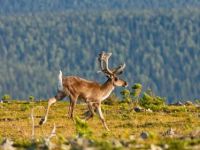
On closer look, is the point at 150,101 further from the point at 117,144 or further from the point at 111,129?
the point at 117,144

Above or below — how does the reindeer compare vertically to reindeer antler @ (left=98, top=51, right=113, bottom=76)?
below

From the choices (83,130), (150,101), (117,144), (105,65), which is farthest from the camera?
(150,101)

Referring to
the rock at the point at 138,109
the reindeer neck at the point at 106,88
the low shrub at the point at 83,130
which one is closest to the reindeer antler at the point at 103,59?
the reindeer neck at the point at 106,88

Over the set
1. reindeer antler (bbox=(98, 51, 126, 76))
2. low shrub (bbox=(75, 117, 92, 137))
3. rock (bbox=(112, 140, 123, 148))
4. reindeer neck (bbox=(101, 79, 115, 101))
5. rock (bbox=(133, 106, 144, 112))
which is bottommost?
rock (bbox=(112, 140, 123, 148))

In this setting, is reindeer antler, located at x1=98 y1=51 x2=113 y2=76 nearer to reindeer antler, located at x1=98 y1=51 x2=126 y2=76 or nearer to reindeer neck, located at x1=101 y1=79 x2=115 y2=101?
reindeer antler, located at x1=98 y1=51 x2=126 y2=76

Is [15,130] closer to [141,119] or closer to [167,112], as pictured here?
[141,119]

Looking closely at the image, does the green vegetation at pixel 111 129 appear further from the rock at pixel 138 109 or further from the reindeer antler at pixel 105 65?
the reindeer antler at pixel 105 65

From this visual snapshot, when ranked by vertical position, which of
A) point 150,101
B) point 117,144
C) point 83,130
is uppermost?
point 150,101

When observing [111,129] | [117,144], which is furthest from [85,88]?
[117,144]

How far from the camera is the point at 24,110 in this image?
120ft

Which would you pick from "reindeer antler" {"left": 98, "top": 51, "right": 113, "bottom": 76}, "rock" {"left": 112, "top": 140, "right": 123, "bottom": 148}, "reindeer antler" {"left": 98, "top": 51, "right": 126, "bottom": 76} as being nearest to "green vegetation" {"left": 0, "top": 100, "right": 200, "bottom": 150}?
"rock" {"left": 112, "top": 140, "right": 123, "bottom": 148}

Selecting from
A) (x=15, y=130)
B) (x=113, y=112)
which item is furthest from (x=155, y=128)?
(x=113, y=112)

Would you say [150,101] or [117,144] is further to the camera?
[150,101]

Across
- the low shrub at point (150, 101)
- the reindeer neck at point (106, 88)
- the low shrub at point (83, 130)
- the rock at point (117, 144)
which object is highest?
the reindeer neck at point (106, 88)
